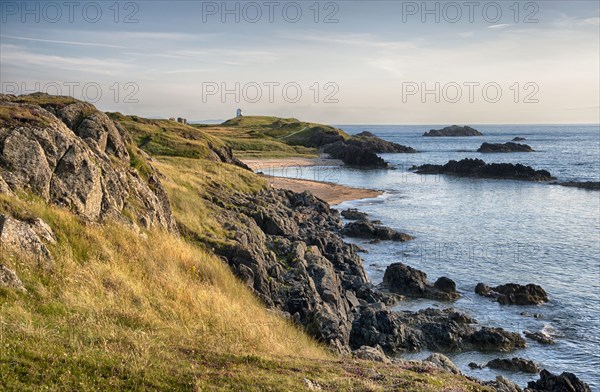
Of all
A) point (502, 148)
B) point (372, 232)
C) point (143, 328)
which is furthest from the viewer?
point (502, 148)

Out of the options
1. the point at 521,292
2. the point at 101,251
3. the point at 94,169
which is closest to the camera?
the point at 101,251

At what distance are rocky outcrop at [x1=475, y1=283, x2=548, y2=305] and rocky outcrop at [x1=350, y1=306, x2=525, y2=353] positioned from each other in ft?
20.6

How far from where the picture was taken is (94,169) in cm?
1845

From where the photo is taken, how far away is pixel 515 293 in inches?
1291

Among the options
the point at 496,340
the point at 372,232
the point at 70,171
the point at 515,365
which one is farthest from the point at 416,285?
the point at 70,171

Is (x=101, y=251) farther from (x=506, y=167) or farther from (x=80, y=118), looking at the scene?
(x=506, y=167)

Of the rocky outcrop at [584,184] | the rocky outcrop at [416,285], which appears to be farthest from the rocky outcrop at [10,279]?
the rocky outcrop at [584,184]

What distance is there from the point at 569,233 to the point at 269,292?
4183cm

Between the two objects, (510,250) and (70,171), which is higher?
(70,171)

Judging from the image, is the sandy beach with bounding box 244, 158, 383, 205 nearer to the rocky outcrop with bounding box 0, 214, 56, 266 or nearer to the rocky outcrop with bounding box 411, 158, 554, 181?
the rocky outcrop with bounding box 411, 158, 554, 181

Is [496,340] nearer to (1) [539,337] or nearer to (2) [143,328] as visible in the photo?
(1) [539,337]

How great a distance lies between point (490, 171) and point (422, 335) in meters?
90.4

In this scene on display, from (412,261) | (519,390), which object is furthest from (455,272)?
(519,390)

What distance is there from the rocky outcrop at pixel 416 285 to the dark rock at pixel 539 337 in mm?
5978
